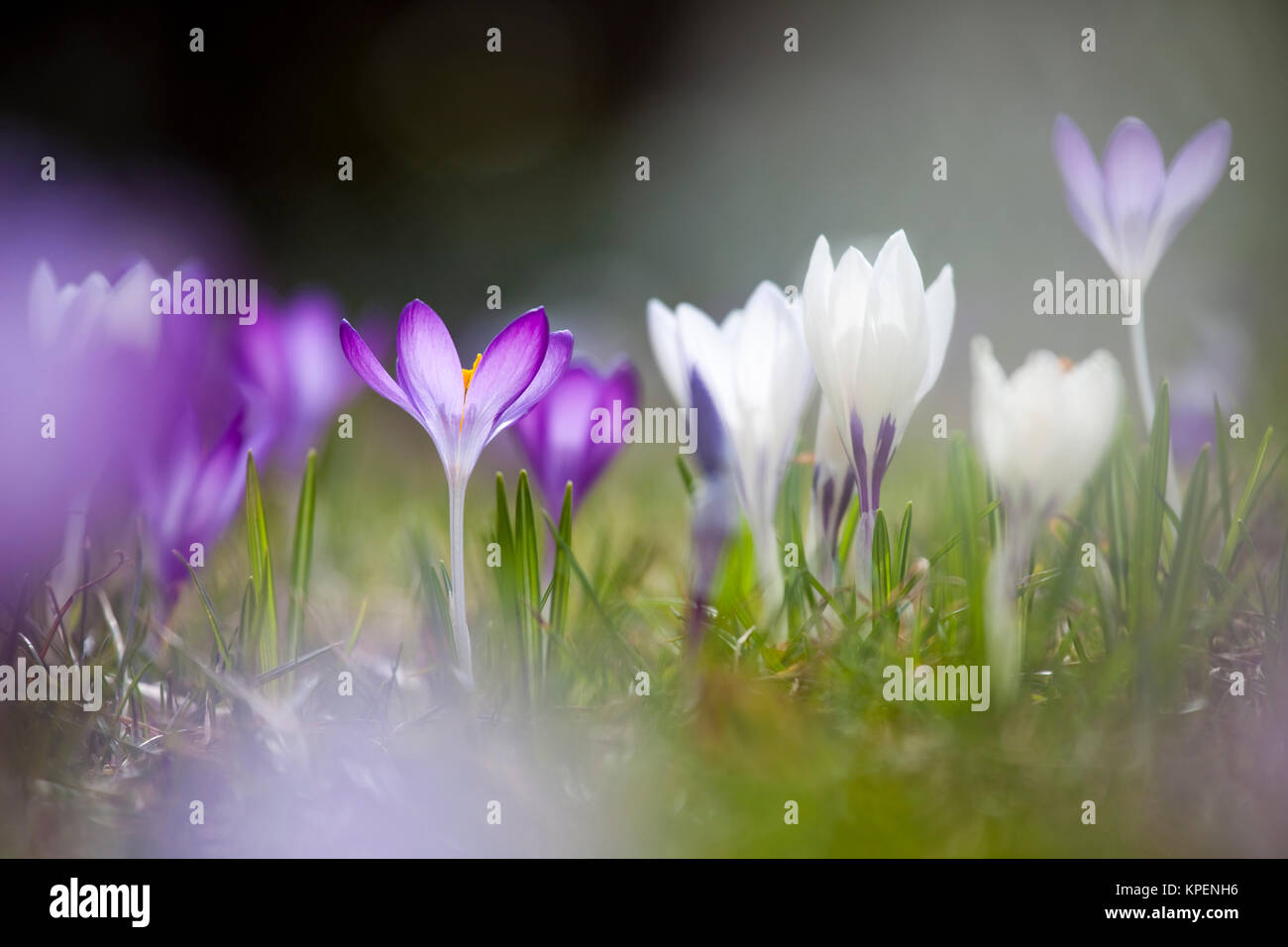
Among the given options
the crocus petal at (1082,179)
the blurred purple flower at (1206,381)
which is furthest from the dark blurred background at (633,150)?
the crocus petal at (1082,179)

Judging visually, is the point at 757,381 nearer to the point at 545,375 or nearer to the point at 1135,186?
the point at 545,375

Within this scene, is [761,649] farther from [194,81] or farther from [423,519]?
[194,81]

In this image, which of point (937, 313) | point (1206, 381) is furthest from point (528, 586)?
point (1206, 381)

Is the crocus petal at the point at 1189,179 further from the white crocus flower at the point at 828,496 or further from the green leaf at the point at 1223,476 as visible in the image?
the white crocus flower at the point at 828,496

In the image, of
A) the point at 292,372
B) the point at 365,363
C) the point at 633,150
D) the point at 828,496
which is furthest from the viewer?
the point at 633,150

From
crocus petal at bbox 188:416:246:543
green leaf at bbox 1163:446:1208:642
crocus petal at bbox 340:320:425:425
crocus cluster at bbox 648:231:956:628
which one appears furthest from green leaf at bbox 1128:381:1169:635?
crocus petal at bbox 188:416:246:543

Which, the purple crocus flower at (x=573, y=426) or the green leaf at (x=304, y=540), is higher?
the purple crocus flower at (x=573, y=426)

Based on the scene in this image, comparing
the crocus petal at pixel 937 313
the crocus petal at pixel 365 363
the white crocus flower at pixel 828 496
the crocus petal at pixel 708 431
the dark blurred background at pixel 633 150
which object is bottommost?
the white crocus flower at pixel 828 496

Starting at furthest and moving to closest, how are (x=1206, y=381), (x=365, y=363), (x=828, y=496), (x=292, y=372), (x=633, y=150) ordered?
(x=633, y=150)
(x=1206, y=381)
(x=292, y=372)
(x=828, y=496)
(x=365, y=363)
